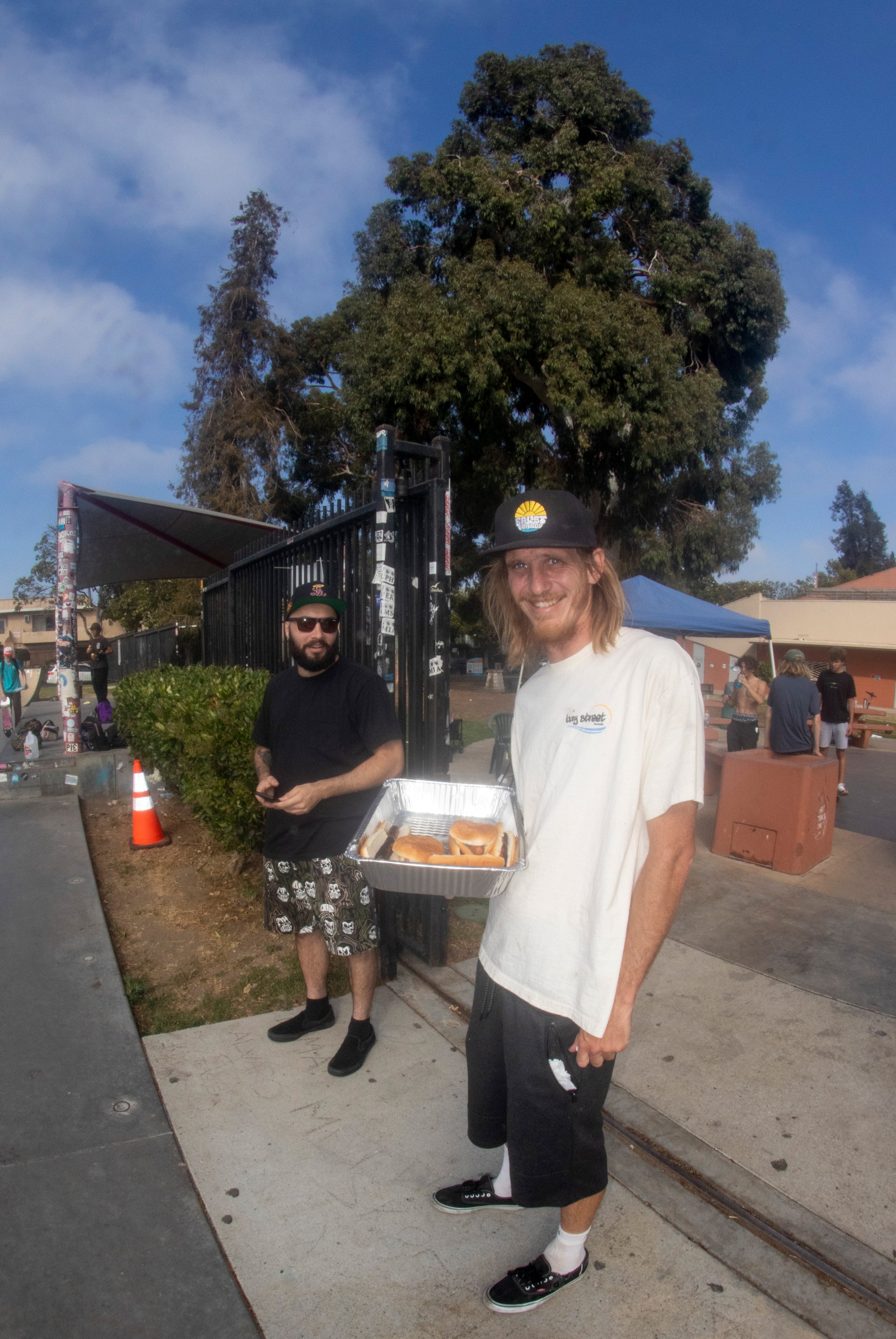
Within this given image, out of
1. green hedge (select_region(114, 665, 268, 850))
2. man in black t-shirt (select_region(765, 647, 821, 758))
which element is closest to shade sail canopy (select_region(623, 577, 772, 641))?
man in black t-shirt (select_region(765, 647, 821, 758))

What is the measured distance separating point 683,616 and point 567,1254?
9017 millimetres

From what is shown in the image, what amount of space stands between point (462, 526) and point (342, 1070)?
20.1 m

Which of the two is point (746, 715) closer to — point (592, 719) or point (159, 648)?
point (592, 719)

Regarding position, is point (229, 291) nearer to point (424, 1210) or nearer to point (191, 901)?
point (191, 901)

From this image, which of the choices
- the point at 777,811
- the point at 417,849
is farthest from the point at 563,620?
the point at 777,811

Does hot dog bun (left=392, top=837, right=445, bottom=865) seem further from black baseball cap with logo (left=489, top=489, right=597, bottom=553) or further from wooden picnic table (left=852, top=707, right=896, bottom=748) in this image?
wooden picnic table (left=852, top=707, right=896, bottom=748)

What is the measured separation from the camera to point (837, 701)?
987 centimetres

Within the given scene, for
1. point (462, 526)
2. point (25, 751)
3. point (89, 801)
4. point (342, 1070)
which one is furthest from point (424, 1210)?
point (462, 526)

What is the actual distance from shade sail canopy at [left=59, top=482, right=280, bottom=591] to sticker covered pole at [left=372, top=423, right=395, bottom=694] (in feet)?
12.2

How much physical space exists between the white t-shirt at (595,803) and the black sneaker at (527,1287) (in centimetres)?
81

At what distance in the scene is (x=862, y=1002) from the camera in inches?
147

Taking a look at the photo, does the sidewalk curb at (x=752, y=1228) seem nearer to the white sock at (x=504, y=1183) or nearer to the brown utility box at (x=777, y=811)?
the white sock at (x=504, y=1183)

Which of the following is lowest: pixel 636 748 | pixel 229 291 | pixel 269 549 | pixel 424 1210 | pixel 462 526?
pixel 424 1210

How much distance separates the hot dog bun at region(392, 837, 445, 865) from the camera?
1889mm
